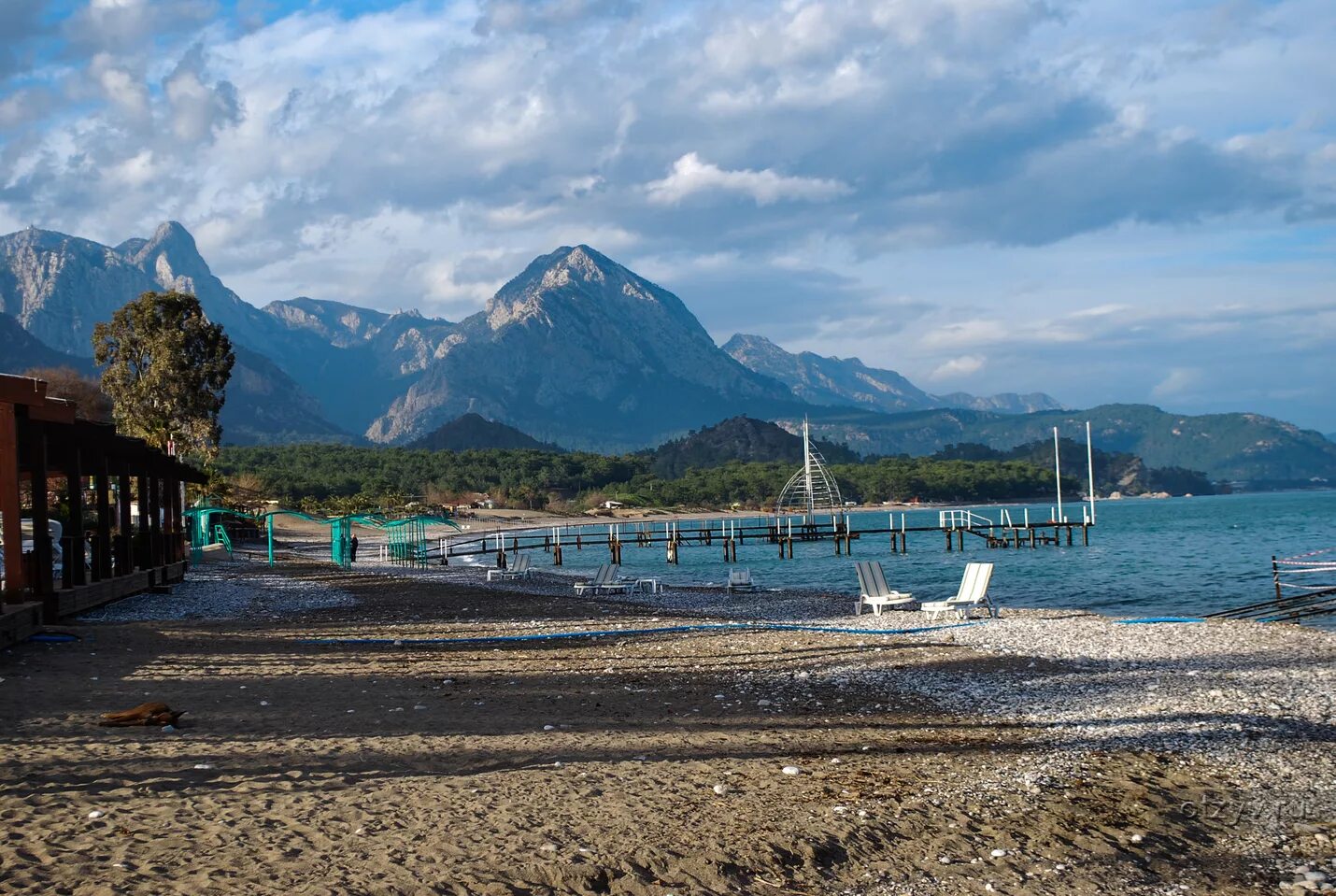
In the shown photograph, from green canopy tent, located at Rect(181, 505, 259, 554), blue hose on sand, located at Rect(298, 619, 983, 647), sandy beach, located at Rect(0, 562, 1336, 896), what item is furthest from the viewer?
green canopy tent, located at Rect(181, 505, 259, 554)

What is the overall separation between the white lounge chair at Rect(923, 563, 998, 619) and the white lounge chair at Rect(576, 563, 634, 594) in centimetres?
1000

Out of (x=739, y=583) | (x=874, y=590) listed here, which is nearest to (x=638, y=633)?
(x=874, y=590)

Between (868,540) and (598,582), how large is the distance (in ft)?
154

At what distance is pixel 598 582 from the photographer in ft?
90.9

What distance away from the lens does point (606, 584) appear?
2766cm

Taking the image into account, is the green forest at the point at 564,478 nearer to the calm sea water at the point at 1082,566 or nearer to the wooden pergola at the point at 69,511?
the calm sea water at the point at 1082,566

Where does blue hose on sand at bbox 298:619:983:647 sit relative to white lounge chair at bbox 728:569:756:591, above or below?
above

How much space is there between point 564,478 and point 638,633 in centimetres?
11385

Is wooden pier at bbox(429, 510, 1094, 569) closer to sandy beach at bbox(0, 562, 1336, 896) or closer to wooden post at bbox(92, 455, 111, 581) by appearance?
wooden post at bbox(92, 455, 111, 581)

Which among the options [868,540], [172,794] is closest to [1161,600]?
[172,794]

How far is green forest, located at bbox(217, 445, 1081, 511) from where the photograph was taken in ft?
317

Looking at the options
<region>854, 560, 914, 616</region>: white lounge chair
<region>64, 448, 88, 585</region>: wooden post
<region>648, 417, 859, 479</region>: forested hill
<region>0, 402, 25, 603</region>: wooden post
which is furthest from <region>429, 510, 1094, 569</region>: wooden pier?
<region>648, 417, 859, 479</region>: forested hill

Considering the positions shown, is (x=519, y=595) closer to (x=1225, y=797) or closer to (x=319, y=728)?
(x=319, y=728)

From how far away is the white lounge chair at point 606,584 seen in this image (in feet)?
90.2
